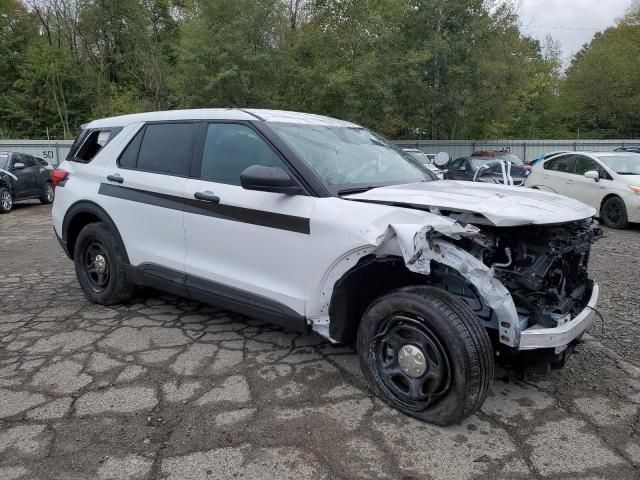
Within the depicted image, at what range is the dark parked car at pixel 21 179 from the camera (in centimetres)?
1303

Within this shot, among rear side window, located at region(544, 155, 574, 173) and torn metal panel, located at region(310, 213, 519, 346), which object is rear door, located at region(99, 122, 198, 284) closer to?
torn metal panel, located at region(310, 213, 519, 346)

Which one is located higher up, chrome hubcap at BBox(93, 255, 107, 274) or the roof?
the roof

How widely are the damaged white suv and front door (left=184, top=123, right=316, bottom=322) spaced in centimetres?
1

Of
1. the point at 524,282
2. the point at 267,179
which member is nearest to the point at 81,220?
the point at 267,179

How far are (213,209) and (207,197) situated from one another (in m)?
0.10

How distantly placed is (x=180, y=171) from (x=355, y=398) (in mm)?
2180

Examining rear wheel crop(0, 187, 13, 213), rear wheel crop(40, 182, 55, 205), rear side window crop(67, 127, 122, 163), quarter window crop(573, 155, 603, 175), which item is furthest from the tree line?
rear side window crop(67, 127, 122, 163)

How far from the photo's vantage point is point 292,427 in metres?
2.87

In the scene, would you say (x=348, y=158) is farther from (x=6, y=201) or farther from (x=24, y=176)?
(x=24, y=176)

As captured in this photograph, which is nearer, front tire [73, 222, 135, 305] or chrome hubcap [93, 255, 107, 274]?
front tire [73, 222, 135, 305]

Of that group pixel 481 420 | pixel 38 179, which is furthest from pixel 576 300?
pixel 38 179

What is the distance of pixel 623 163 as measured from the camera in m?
10.5

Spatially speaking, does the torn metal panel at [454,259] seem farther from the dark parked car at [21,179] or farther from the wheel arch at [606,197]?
the dark parked car at [21,179]

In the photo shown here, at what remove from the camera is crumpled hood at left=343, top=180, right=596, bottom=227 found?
2.77 meters
